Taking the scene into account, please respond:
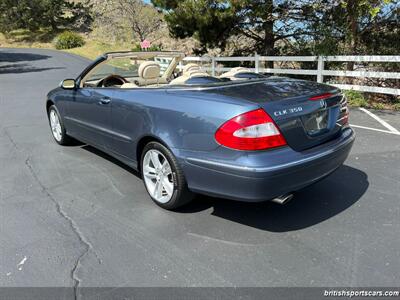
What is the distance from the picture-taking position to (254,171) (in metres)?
2.96

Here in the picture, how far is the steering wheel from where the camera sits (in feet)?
16.8

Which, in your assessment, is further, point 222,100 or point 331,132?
point 331,132

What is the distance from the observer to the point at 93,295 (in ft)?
8.64

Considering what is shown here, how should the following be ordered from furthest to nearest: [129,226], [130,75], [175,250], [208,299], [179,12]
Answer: [179,12], [130,75], [129,226], [175,250], [208,299]

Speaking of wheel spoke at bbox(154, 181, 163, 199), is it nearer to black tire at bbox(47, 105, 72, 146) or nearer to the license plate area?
the license plate area

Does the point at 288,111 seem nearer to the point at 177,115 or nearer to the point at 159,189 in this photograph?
the point at 177,115

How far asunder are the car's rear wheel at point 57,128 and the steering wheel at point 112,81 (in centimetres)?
130

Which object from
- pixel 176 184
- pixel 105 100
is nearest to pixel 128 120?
pixel 105 100

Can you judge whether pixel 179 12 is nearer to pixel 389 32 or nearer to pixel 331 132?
pixel 389 32

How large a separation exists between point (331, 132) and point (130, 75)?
11.0 ft

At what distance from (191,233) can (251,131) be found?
3.55ft

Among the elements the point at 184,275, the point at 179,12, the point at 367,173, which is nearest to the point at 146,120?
the point at 184,275

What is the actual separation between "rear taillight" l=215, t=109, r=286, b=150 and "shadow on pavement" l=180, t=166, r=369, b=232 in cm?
86

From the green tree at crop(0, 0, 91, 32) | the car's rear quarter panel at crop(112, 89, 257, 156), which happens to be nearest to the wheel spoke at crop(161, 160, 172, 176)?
the car's rear quarter panel at crop(112, 89, 257, 156)
